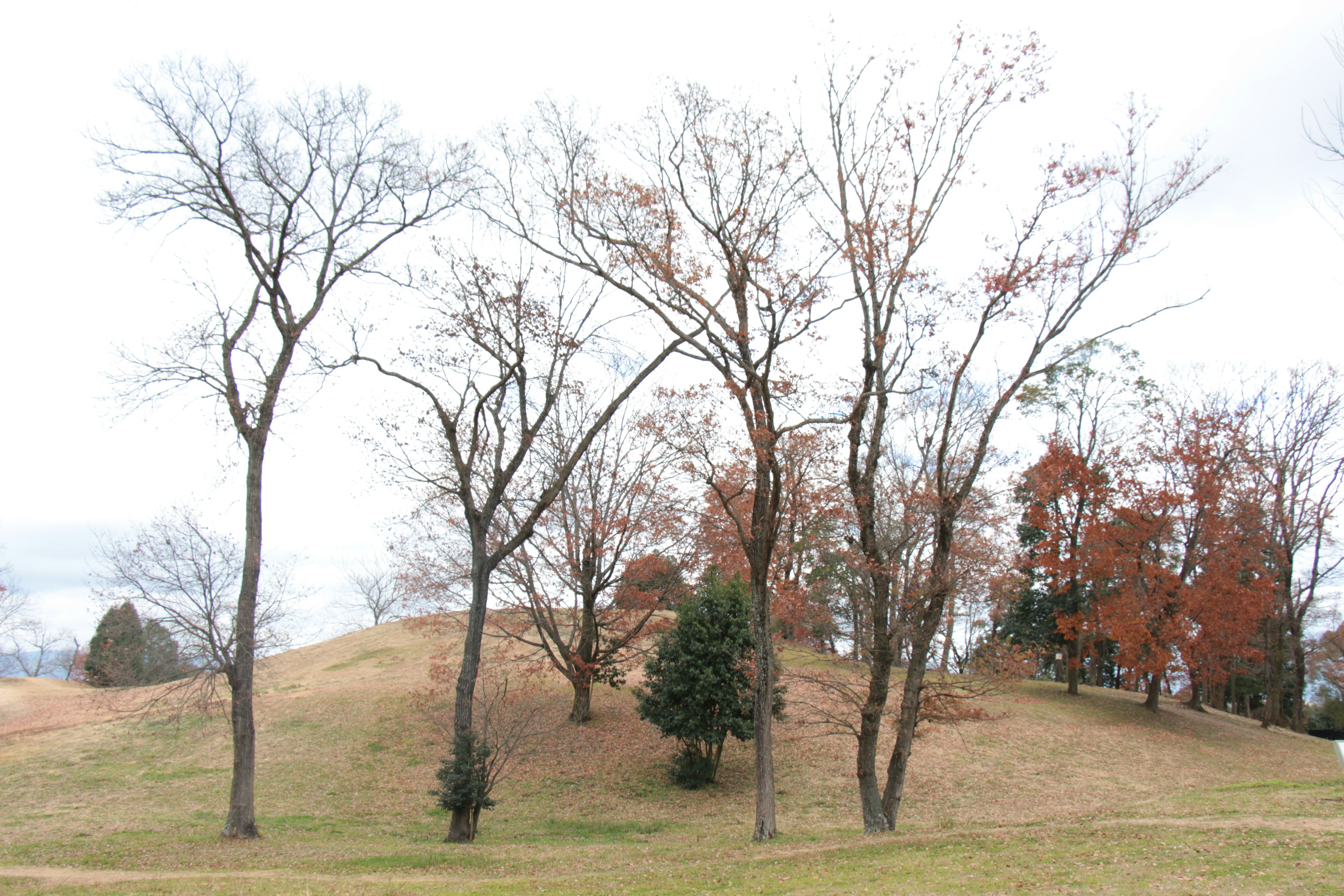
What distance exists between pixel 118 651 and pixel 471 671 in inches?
322

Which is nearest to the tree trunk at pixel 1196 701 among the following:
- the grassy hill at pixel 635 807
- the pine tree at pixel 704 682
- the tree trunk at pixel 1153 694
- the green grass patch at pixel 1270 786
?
the grassy hill at pixel 635 807

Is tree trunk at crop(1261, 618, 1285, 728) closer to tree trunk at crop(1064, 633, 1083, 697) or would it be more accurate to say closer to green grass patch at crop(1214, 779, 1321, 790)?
tree trunk at crop(1064, 633, 1083, 697)

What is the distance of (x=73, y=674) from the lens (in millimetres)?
53562

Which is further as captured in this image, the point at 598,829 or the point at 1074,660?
the point at 1074,660

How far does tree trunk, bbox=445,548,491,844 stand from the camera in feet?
48.1

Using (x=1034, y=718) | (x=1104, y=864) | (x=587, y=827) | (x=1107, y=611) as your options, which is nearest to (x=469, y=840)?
(x=587, y=827)

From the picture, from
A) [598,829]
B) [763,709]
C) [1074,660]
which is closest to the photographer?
[763,709]

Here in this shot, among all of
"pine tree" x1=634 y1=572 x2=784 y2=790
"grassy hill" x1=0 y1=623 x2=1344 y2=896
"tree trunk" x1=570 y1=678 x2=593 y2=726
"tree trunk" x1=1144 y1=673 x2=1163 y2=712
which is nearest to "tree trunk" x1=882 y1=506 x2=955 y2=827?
"grassy hill" x1=0 y1=623 x2=1344 y2=896

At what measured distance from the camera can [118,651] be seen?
15.9m

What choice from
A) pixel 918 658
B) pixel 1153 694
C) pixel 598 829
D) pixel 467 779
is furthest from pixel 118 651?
pixel 1153 694

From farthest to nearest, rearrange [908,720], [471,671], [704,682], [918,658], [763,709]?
1. [704,682]
2. [471,671]
3. [918,658]
4. [763,709]
5. [908,720]

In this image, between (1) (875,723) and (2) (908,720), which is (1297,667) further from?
(1) (875,723)

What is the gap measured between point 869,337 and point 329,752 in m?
20.6

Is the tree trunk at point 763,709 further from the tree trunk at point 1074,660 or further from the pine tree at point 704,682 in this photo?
the tree trunk at point 1074,660
